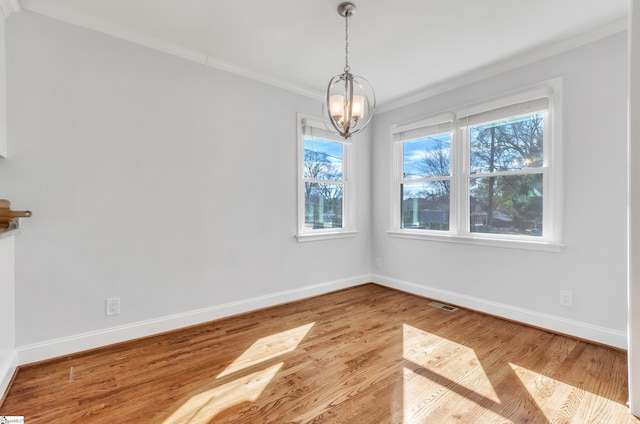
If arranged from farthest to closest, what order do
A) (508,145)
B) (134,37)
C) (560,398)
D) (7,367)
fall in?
1. (508,145)
2. (134,37)
3. (7,367)
4. (560,398)

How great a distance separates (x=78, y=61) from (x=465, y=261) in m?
4.04

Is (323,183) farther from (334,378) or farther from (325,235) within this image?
(334,378)

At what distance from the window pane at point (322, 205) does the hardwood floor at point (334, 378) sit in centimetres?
140

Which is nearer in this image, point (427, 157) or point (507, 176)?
point (507, 176)

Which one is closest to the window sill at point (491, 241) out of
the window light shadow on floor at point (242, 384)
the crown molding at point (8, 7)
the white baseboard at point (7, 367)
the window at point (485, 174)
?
the window at point (485, 174)

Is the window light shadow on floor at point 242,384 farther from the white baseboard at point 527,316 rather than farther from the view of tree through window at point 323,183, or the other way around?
the white baseboard at point 527,316

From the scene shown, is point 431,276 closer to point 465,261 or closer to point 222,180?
point 465,261

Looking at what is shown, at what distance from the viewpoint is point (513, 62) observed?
301 cm

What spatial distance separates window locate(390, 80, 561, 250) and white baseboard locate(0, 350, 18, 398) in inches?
150

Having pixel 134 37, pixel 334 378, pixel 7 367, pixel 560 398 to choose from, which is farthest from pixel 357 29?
pixel 7 367

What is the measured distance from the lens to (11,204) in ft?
6.98

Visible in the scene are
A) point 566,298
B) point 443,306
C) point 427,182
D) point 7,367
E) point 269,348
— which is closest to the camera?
point 7,367

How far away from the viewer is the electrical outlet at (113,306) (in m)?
2.51

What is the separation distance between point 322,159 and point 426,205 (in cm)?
146
